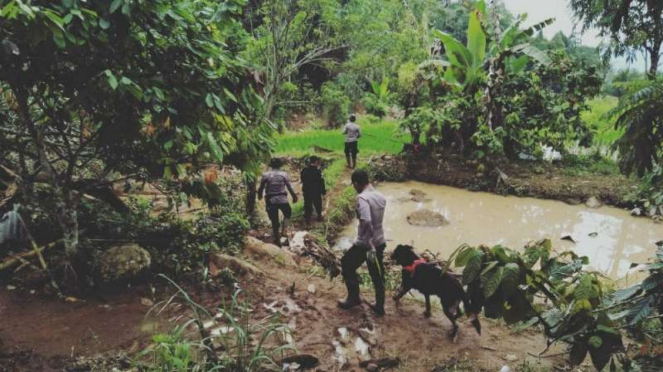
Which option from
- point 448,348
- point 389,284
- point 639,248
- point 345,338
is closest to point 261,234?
point 389,284

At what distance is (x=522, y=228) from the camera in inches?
324

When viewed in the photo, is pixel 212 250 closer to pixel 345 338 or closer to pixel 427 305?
pixel 345 338

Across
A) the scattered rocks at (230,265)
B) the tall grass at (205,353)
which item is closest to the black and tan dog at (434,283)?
the tall grass at (205,353)

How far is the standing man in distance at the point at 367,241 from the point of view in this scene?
13.9 feet

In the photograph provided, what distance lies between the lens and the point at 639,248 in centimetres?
730

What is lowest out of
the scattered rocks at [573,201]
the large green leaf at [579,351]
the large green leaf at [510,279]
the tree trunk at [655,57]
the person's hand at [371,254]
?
the scattered rocks at [573,201]

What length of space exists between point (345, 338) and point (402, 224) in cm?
448

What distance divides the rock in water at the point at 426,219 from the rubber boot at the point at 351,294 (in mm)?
3900

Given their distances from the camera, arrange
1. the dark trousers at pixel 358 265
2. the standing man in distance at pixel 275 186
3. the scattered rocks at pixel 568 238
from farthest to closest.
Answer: the scattered rocks at pixel 568 238, the standing man in distance at pixel 275 186, the dark trousers at pixel 358 265

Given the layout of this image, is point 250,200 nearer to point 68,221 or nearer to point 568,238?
point 68,221

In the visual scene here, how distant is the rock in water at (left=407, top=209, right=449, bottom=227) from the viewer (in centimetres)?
828

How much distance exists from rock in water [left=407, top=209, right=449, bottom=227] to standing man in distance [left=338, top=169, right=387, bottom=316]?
3943mm

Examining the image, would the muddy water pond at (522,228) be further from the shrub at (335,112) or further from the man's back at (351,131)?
the shrub at (335,112)

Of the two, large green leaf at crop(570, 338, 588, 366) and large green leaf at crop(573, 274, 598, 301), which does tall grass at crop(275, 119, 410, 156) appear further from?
large green leaf at crop(570, 338, 588, 366)
